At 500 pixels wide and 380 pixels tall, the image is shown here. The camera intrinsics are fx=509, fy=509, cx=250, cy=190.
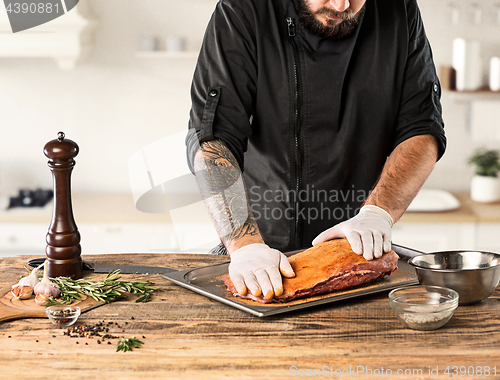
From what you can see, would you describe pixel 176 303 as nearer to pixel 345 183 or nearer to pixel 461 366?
pixel 461 366

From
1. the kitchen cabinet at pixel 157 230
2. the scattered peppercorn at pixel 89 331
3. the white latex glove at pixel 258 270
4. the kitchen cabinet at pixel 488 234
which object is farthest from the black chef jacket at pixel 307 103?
the kitchen cabinet at pixel 488 234

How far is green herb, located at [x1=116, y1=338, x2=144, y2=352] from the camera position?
3.32 feet

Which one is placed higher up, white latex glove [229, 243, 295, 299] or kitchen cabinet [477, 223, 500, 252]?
white latex glove [229, 243, 295, 299]

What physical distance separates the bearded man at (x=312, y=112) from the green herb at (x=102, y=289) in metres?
0.40

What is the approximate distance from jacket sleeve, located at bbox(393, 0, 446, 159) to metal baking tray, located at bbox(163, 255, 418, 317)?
0.61 metres

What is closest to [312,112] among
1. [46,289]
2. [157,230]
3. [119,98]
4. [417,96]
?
[417,96]

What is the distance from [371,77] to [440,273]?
36.3 inches

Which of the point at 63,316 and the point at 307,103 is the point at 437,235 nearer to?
the point at 307,103

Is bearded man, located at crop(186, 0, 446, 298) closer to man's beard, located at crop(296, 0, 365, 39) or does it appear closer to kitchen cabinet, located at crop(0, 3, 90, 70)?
man's beard, located at crop(296, 0, 365, 39)

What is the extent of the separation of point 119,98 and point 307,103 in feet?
8.45

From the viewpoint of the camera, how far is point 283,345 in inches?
40.3

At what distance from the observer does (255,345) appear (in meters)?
1.02

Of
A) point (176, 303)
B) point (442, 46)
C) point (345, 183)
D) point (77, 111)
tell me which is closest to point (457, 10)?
point (442, 46)

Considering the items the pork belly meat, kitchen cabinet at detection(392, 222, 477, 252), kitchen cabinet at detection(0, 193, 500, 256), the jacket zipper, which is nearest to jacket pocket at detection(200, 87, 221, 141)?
the jacket zipper
